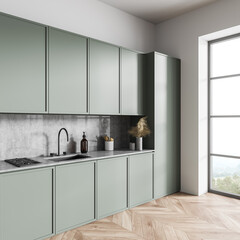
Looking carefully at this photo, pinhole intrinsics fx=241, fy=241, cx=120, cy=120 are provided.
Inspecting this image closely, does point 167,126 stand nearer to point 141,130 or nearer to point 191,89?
point 141,130

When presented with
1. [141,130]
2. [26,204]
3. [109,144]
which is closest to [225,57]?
[141,130]

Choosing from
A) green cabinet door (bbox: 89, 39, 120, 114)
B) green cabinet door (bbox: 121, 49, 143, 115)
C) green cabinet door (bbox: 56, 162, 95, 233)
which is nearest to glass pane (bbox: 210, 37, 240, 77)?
green cabinet door (bbox: 121, 49, 143, 115)

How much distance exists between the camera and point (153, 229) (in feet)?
8.93

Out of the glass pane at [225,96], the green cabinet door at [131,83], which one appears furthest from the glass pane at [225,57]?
the green cabinet door at [131,83]

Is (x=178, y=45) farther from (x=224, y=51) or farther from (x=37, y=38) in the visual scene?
(x=37, y=38)

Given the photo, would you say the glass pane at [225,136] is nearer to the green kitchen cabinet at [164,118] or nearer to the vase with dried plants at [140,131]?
the green kitchen cabinet at [164,118]

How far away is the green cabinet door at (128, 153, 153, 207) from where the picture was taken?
10.9 ft

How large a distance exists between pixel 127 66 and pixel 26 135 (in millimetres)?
1678

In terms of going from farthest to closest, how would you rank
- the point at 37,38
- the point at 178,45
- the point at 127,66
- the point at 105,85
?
1. the point at 178,45
2. the point at 127,66
3. the point at 105,85
4. the point at 37,38

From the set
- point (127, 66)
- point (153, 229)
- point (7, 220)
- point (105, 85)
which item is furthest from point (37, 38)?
point (153, 229)

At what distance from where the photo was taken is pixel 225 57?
389 centimetres

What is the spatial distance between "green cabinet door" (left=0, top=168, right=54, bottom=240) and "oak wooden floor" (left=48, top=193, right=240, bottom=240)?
0.26 m

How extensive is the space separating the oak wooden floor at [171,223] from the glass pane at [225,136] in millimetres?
773

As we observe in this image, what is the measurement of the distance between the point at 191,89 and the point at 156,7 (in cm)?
142
